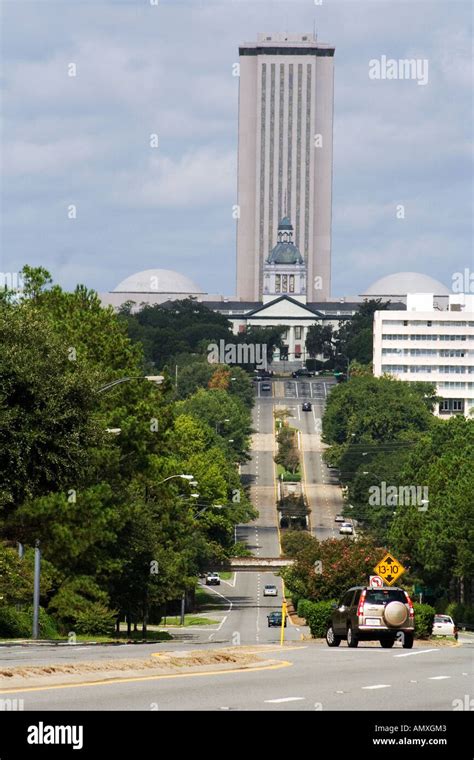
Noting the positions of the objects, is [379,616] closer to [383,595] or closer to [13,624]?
[383,595]

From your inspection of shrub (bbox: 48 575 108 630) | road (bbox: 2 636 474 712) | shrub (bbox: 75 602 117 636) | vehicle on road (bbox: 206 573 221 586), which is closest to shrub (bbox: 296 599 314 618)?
shrub (bbox: 48 575 108 630)

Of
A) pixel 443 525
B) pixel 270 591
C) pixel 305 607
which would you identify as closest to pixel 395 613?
pixel 305 607

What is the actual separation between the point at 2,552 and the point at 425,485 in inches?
2096

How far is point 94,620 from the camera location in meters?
54.1

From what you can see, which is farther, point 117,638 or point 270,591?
point 270,591

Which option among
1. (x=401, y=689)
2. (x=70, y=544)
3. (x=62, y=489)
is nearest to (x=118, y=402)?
(x=70, y=544)

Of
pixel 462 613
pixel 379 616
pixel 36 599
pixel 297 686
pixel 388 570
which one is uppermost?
pixel 297 686

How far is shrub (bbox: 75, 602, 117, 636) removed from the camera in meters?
54.0

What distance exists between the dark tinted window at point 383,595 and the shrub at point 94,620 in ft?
57.9

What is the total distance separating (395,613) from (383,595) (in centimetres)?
58

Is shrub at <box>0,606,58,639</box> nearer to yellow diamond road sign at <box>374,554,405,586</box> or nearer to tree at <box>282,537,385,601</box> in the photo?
yellow diamond road sign at <box>374,554,405,586</box>

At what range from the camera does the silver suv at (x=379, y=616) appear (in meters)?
38.1

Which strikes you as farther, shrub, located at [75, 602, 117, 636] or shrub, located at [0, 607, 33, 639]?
shrub, located at [75, 602, 117, 636]
